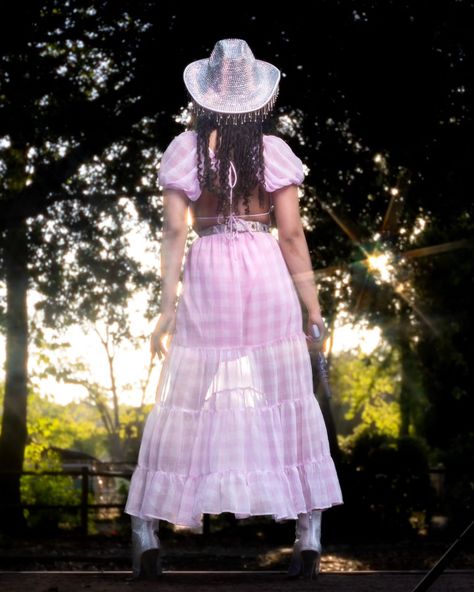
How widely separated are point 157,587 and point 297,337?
132 cm

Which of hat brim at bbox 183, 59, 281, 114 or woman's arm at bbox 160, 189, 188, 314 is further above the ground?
hat brim at bbox 183, 59, 281, 114

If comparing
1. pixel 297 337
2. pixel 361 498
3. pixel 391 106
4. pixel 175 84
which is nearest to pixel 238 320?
pixel 297 337

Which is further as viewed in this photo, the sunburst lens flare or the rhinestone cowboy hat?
the sunburst lens flare

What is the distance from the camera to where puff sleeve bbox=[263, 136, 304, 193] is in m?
4.83

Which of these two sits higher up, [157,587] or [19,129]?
[19,129]

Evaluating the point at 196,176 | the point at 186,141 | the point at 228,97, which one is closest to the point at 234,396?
the point at 196,176

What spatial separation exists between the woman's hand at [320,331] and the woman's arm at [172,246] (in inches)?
26.3

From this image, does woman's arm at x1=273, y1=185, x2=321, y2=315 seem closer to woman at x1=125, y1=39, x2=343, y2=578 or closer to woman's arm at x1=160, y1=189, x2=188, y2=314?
woman at x1=125, y1=39, x2=343, y2=578

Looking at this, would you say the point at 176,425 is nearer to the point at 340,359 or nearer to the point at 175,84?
the point at 175,84

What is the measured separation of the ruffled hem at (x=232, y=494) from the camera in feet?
14.5

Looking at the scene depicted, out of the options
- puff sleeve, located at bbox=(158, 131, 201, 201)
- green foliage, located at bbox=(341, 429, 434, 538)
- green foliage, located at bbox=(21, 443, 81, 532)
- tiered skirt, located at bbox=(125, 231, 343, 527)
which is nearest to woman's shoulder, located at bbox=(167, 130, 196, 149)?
puff sleeve, located at bbox=(158, 131, 201, 201)

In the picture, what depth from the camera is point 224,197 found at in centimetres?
484

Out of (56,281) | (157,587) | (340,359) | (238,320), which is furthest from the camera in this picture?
(340,359)

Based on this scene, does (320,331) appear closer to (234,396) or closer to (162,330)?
(234,396)
